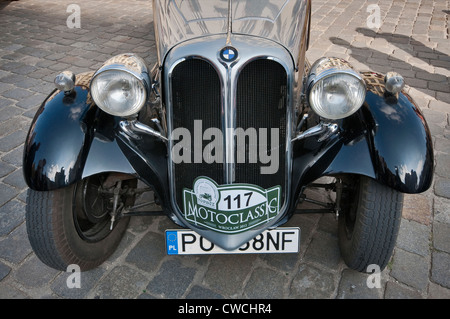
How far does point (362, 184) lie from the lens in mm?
2057

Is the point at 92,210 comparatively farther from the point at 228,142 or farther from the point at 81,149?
the point at 228,142

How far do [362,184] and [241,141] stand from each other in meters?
0.69

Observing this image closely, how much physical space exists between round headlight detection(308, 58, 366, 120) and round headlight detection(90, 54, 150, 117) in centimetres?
83

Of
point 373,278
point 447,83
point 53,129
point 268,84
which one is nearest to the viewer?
point 268,84

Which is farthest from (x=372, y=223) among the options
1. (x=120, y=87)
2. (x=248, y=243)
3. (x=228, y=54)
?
(x=120, y=87)

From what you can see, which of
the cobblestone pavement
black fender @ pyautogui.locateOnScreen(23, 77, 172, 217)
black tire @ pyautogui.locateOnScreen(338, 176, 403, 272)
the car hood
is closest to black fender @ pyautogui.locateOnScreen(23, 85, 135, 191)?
black fender @ pyautogui.locateOnScreen(23, 77, 172, 217)

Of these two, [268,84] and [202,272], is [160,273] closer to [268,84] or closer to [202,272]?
[202,272]

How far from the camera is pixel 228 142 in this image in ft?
6.34

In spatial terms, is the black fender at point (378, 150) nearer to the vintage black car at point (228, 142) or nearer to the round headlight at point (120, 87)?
the vintage black car at point (228, 142)

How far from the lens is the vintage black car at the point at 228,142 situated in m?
1.87

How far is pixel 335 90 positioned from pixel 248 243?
0.92m

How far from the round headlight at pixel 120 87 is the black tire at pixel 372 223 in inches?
48.9

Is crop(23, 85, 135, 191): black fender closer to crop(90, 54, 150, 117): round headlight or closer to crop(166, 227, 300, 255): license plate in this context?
crop(90, 54, 150, 117): round headlight
